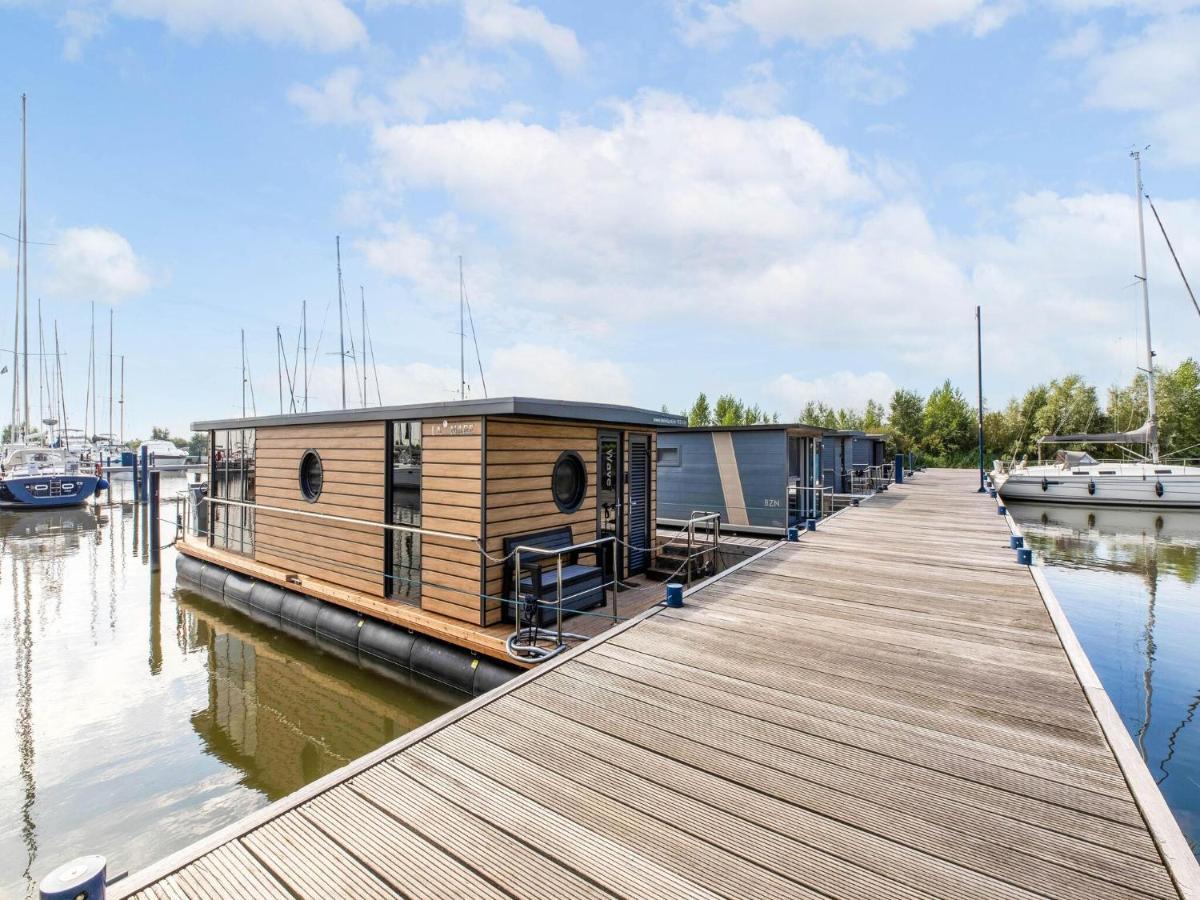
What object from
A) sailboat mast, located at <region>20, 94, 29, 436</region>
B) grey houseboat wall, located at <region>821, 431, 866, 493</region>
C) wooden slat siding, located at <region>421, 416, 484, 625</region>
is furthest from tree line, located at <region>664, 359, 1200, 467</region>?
sailboat mast, located at <region>20, 94, 29, 436</region>

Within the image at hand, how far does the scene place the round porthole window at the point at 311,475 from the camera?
28.7ft

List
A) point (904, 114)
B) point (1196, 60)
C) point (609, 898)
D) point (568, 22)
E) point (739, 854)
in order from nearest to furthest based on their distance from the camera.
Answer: point (609, 898) → point (739, 854) → point (568, 22) → point (904, 114) → point (1196, 60)

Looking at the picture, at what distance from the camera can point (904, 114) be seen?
12.8 metres

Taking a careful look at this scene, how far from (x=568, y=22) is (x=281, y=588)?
1156 centimetres

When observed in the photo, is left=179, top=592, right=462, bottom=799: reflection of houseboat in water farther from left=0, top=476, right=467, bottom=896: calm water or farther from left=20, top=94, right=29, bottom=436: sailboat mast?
left=20, top=94, right=29, bottom=436: sailboat mast

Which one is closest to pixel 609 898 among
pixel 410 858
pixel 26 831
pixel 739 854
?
pixel 739 854

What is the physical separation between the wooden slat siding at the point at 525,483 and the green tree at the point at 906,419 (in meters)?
45.2

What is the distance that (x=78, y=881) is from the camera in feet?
5.58

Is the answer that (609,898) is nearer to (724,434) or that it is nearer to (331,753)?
(331,753)

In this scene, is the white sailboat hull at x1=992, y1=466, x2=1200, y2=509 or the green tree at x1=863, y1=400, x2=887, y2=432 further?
the green tree at x1=863, y1=400, x2=887, y2=432

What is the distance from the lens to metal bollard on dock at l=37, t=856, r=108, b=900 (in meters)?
1.67

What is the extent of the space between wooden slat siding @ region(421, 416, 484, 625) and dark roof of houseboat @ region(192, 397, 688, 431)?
18cm

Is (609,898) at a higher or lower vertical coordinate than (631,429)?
lower

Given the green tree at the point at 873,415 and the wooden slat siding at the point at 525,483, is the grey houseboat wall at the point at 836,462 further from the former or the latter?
the green tree at the point at 873,415
